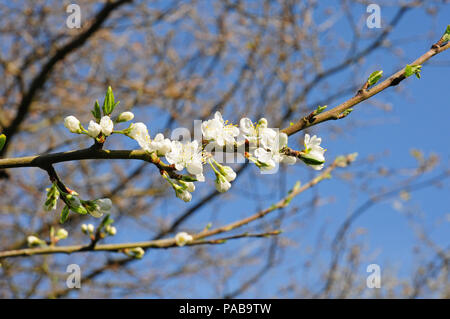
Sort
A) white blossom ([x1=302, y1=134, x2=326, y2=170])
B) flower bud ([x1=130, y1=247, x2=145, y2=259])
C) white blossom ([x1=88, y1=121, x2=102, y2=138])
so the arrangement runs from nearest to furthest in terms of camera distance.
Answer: white blossom ([x1=88, y1=121, x2=102, y2=138]) → white blossom ([x1=302, y1=134, x2=326, y2=170]) → flower bud ([x1=130, y1=247, x2=145, y2=259])

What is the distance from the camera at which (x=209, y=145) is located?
1271 mm

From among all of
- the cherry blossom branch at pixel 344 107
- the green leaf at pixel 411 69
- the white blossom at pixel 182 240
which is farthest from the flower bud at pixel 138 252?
the green leaf at pixel 411 69

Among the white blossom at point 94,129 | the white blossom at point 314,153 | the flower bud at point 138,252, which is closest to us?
the white blossom at point 94,129

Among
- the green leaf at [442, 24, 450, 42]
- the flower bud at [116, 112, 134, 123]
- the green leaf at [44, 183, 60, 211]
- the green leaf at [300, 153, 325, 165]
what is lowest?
the green leaf at [44, 183, 60, 211]

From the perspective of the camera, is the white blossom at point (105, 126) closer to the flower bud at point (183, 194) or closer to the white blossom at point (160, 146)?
the white blossom at point (160, 146)

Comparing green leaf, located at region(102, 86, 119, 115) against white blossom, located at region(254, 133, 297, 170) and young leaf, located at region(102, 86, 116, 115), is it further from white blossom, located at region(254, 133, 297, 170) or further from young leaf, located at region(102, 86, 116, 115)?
white blossom, located at region(254, 133, 297, 170)

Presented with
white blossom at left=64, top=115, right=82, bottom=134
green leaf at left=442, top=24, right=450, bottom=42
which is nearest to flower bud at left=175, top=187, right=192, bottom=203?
white blossom at left=64, top=115, right=82, bottom=134

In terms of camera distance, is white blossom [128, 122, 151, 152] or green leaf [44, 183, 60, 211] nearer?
white blossom [128, 122, 151, 152]

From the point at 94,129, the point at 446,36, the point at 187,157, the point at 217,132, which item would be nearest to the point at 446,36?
the point at 446,36

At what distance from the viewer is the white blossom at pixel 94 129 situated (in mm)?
1161

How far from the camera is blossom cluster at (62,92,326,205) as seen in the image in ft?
3.94

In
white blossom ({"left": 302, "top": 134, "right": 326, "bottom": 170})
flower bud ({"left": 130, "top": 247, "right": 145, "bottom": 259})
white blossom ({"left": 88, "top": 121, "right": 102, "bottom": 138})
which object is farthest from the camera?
flower bud ({"left": 130, "top": 247, "right": 145, "bottom": 259})

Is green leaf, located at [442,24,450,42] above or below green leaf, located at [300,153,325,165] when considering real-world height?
above
